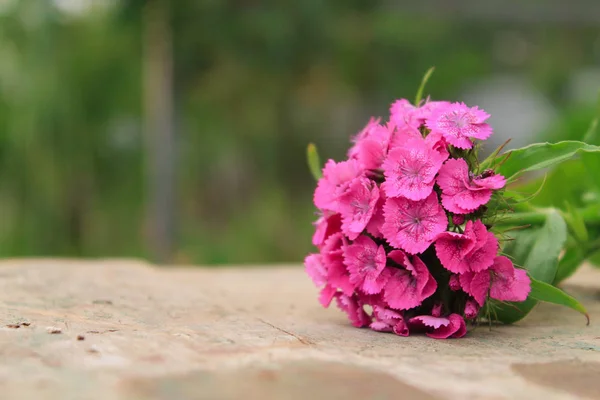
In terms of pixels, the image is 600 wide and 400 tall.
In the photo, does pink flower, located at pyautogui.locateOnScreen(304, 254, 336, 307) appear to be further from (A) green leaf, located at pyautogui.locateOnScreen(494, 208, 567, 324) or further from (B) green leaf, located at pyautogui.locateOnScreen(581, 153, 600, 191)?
(B) green leaf, located at pyautogui.locateOnScreen(581, 153, 600, 191)

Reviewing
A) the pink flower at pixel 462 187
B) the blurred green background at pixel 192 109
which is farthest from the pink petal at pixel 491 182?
the blurred green background at pixel 192 109

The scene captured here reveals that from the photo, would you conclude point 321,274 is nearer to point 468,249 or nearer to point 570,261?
point 468,249

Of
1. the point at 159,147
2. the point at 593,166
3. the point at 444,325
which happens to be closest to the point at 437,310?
the point at 444,325

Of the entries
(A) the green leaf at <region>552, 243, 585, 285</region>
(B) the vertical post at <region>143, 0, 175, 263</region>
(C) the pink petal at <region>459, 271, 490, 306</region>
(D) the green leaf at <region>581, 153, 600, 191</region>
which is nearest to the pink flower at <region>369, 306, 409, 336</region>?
(C) the pink petal at <region>459, 271, 490, 306</region>

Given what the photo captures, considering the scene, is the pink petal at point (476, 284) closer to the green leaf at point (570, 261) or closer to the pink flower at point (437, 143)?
the pink flower at point (437, 143)

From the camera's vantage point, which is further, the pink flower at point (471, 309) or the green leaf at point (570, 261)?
the green leaf at point (570, 261)

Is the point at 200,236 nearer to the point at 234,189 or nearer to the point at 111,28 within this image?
the point at 234,189

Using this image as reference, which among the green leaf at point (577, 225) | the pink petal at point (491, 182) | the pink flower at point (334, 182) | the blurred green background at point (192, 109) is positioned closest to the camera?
the pink petal at point (491, 182)
